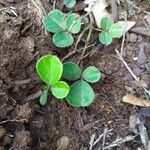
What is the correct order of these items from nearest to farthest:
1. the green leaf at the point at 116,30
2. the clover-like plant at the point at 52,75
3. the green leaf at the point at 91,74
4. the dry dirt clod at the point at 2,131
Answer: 1. the dry dirt clod at the point at 2,131
2. the clover-like plant at the point at 52,75
3. the green leaf at the point at 91,74
4. the green leaf at the point at 116,30

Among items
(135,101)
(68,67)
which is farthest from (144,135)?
(68,67)

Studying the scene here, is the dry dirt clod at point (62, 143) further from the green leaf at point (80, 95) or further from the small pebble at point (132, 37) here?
the small pebble at point (132, 37)

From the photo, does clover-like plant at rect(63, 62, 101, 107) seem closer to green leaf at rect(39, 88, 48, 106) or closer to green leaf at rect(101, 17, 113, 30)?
green leaf at rect(39, 88, 48, 106)

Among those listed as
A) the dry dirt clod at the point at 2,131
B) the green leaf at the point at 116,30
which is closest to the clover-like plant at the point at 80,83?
the green leaf at the point at 116,30

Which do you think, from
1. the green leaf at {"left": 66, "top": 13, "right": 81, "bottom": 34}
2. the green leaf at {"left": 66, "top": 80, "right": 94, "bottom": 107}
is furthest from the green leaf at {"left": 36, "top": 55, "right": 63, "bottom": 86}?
the green leaf at {"left": 66, "top": 13, "right": 81, "bottom": 34}

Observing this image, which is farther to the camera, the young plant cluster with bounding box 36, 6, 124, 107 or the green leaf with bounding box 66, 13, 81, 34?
the green leaf with bounding box 66, 13, 81, 34

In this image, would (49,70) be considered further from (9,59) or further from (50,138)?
(50,138)
